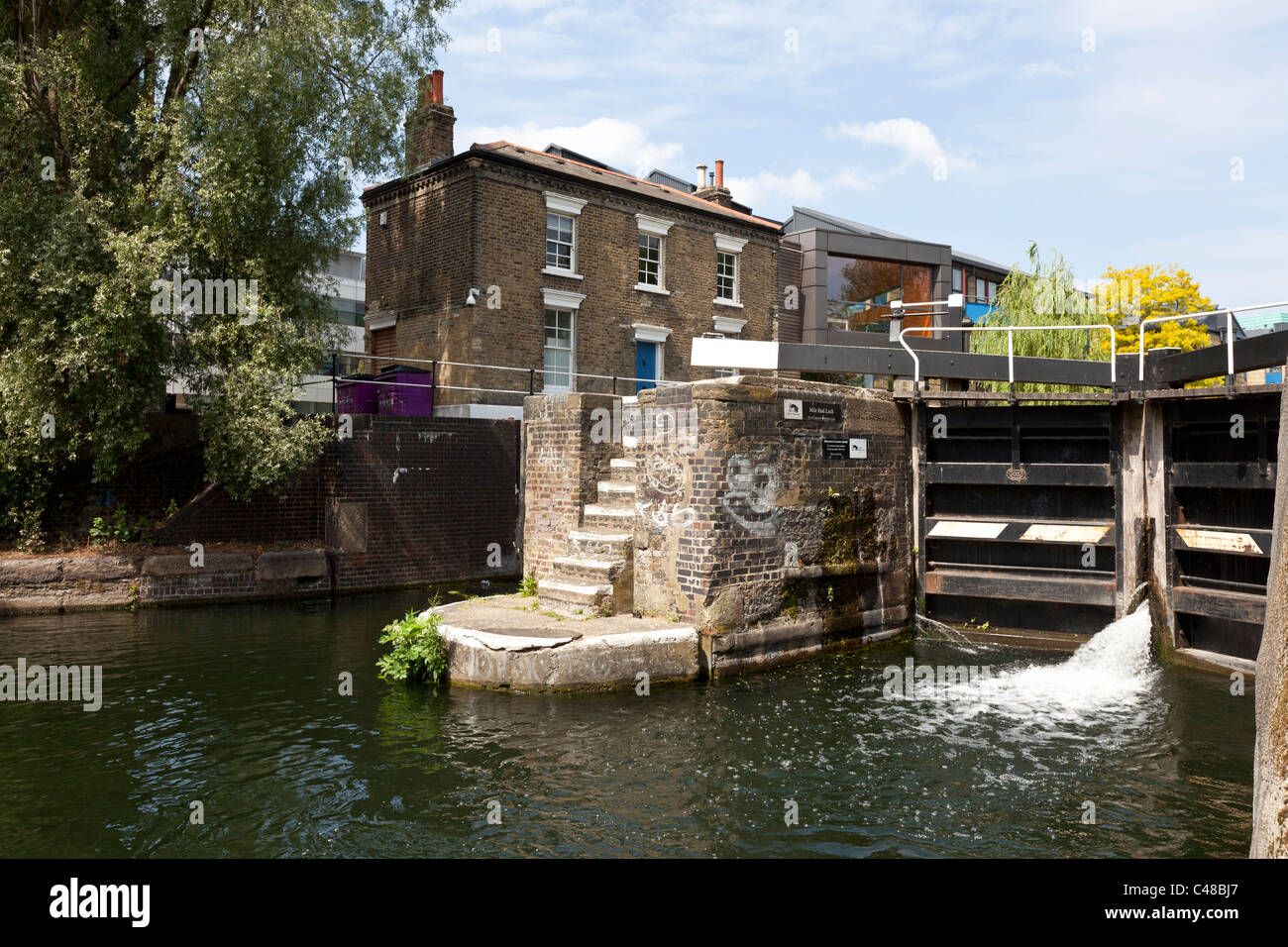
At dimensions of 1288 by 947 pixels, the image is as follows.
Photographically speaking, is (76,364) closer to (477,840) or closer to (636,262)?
(477,840)

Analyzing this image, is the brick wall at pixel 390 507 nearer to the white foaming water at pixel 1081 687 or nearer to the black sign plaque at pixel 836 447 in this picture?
the black sign plaque at pixel 836 447

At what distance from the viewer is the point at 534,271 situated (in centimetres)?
1930

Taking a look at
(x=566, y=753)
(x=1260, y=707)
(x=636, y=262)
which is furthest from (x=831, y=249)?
(x=1260, y=707)

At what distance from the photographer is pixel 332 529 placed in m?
14.7

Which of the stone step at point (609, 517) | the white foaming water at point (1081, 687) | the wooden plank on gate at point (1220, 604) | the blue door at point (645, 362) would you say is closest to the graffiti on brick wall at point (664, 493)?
the stone step at point (609, 517)

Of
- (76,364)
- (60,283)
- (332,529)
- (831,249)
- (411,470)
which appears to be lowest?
(332,529)

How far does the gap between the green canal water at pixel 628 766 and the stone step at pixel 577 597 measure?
140 cm

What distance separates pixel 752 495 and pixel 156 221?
31.9 feet

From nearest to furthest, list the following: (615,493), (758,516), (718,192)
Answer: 1. (758,516)
2. (615,493)
3. (718,192)

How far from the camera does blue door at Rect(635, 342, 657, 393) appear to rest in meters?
21.6

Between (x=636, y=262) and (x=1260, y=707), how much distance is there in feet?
63.1

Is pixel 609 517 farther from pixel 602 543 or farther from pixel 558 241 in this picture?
pixel 558 241

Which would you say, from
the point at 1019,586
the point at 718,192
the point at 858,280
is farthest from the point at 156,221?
the point at 858,280

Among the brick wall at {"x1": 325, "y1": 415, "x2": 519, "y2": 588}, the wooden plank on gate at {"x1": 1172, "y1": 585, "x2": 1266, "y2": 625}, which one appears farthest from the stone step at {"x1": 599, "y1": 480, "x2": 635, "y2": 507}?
the wooden plank on gate at {"x1": 1172, "y1": 585, "x2": 1266, "y2": 625}
